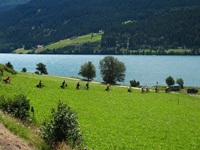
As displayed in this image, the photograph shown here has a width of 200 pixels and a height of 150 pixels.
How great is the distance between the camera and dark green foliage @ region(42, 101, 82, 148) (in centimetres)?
2019

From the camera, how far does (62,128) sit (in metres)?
20.3

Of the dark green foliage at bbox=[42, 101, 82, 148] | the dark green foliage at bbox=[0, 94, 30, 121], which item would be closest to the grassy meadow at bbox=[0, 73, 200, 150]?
the dark green foliage at bbox=[0, 94, 30, 121]

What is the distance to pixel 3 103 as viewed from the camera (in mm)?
25766

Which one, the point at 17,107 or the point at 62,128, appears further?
the point at 17,107

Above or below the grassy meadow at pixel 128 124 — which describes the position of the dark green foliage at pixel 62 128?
above

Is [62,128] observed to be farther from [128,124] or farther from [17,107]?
[128,124]

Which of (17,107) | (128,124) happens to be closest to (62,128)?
(17,107)

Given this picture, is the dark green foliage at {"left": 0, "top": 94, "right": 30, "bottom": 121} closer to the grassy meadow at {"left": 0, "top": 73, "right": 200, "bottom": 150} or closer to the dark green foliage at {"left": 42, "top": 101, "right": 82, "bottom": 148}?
the grassy meadow at {"left": 0, "top": 73, "right": 200, "bottom": 150}

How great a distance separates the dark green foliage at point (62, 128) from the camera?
2019 cm

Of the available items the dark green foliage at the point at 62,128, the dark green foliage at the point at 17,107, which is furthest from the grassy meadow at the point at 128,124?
the dark green foliage at the point at 62,128

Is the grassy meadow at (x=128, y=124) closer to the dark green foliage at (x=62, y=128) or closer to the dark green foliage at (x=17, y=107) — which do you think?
the dark green foliage at (x=17, y=107)

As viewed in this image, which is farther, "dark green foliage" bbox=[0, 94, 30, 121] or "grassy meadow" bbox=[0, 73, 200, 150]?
"grassy meadow" bbox=[0, 73, 200, 150]

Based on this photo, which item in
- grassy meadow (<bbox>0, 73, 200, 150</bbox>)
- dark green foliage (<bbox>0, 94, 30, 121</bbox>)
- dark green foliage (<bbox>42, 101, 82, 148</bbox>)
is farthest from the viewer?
grassy meadow (<bbox>0, 73, 200, 150</bbox>)

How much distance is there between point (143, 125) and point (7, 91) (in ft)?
60.0
